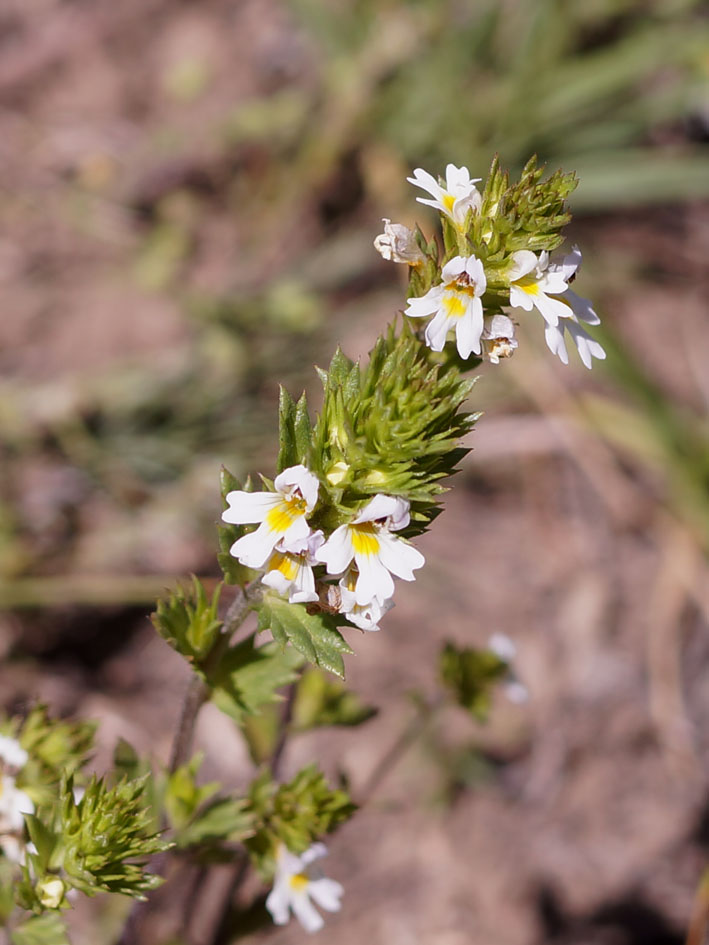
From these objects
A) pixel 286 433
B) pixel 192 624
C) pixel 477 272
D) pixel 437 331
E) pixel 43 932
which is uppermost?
pixel 477 272

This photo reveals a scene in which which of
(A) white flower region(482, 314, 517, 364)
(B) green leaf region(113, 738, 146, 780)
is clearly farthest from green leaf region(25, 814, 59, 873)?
(A) white flower region(482, 314, 517, 364)

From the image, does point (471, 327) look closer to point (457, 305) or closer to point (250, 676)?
point (457, 305)

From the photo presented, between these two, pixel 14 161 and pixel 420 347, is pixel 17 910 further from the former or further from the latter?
pixel 14 161

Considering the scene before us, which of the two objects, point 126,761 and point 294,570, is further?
point 126,761

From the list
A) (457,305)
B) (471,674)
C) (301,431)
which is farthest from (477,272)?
(471,674)

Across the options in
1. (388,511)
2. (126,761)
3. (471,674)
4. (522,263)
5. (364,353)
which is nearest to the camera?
(388,511)

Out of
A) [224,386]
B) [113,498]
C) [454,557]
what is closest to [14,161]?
[224,386]
